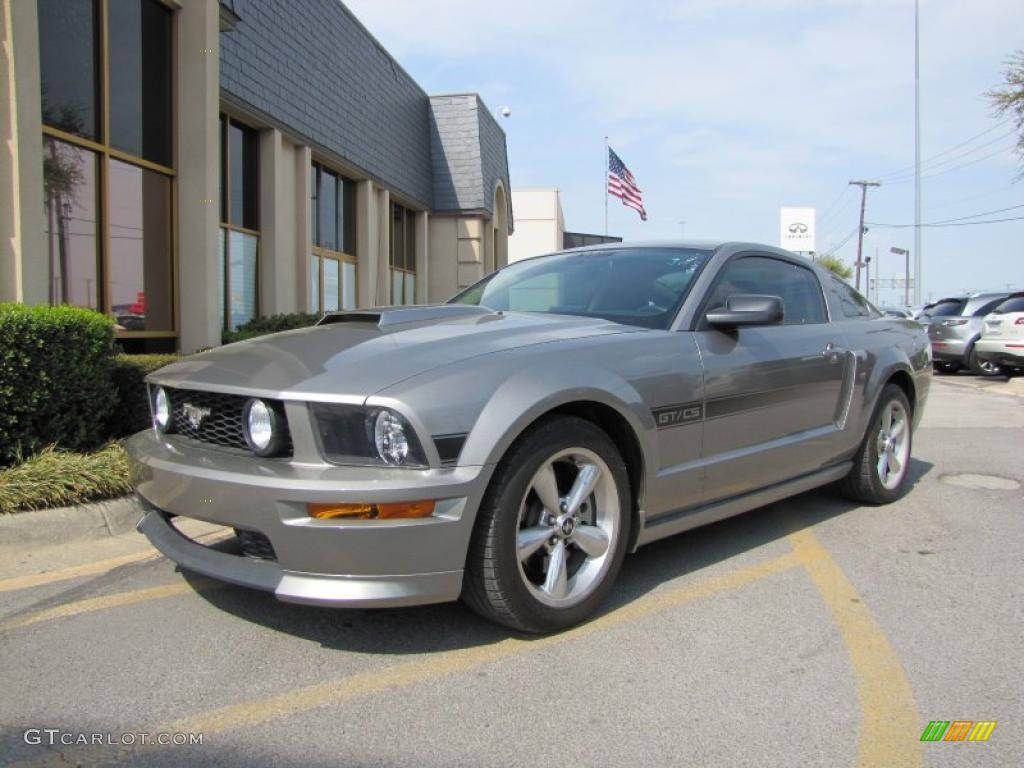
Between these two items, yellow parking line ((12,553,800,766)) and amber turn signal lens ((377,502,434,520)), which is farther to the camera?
amber turn signal lens ((377,502,434,520))

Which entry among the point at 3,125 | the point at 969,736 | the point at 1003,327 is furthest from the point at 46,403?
the point at 1003,327

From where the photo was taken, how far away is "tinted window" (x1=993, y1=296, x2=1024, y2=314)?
13.6 m

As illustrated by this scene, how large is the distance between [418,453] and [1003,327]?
14253mm

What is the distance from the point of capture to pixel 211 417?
3082 millimetres

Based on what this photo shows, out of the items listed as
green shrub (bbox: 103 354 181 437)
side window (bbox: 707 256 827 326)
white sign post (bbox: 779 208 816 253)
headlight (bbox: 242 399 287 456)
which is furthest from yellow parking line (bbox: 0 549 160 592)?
white sign post (bbox: 779 208 816 253)

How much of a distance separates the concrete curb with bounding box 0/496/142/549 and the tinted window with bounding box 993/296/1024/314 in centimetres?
1427

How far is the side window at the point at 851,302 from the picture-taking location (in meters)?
5.19

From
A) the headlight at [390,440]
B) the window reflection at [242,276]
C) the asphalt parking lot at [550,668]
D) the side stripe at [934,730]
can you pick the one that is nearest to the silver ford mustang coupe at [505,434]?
the headlight at [390,440]

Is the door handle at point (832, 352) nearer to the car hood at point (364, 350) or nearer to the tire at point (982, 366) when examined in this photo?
the car hood at point (364, 350)

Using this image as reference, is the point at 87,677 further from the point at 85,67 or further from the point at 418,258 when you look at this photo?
→ the point at 418,258

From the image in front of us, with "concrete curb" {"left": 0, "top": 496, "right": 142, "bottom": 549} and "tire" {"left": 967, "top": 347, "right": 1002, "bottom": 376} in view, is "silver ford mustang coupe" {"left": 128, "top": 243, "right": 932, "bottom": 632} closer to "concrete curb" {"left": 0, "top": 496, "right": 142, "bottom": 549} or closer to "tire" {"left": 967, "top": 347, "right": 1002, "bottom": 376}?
"concrete curb" {"left": 0, "top": 496, "right": 142, "bottom": 549}

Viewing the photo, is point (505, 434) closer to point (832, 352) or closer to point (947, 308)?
point (832, 352)

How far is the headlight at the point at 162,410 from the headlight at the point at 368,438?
3.27ft

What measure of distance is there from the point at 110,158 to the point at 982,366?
1519 centimetres
